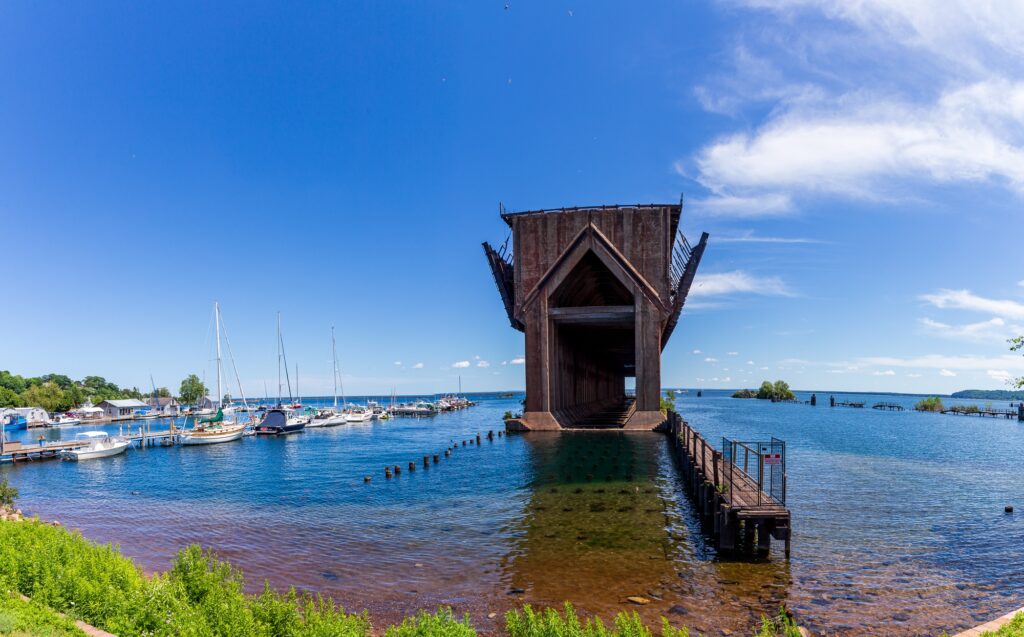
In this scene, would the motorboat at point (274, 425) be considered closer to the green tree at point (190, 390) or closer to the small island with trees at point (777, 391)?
the green tree at point (190, 390)

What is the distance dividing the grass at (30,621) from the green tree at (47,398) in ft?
426

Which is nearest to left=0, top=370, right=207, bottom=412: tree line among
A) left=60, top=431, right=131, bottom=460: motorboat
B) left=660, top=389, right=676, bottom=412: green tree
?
left=60, top=431, right=131, bottom=460: motorboat

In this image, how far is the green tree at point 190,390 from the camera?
135 m

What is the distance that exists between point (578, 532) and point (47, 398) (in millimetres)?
133787

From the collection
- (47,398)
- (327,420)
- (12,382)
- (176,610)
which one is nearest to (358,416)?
(327,420)

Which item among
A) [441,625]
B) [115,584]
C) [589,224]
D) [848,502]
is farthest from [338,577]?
[589,224]

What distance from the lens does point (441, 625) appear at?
24.0ft

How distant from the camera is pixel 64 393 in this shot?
118 meters

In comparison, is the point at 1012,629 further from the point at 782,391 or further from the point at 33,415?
the point at 782,391

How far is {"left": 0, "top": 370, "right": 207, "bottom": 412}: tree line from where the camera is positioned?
108312mm

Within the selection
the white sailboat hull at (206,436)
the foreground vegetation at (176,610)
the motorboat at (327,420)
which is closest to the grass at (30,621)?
the foreground vegetation at (176,610)

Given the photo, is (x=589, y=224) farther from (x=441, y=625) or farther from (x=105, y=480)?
(x=441, y=625)

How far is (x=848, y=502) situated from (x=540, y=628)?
19.9 m

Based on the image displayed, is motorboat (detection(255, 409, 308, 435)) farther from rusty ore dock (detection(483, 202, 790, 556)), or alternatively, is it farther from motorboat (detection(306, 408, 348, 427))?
rusty ore dock (detection(483, 202, 790, 556))
